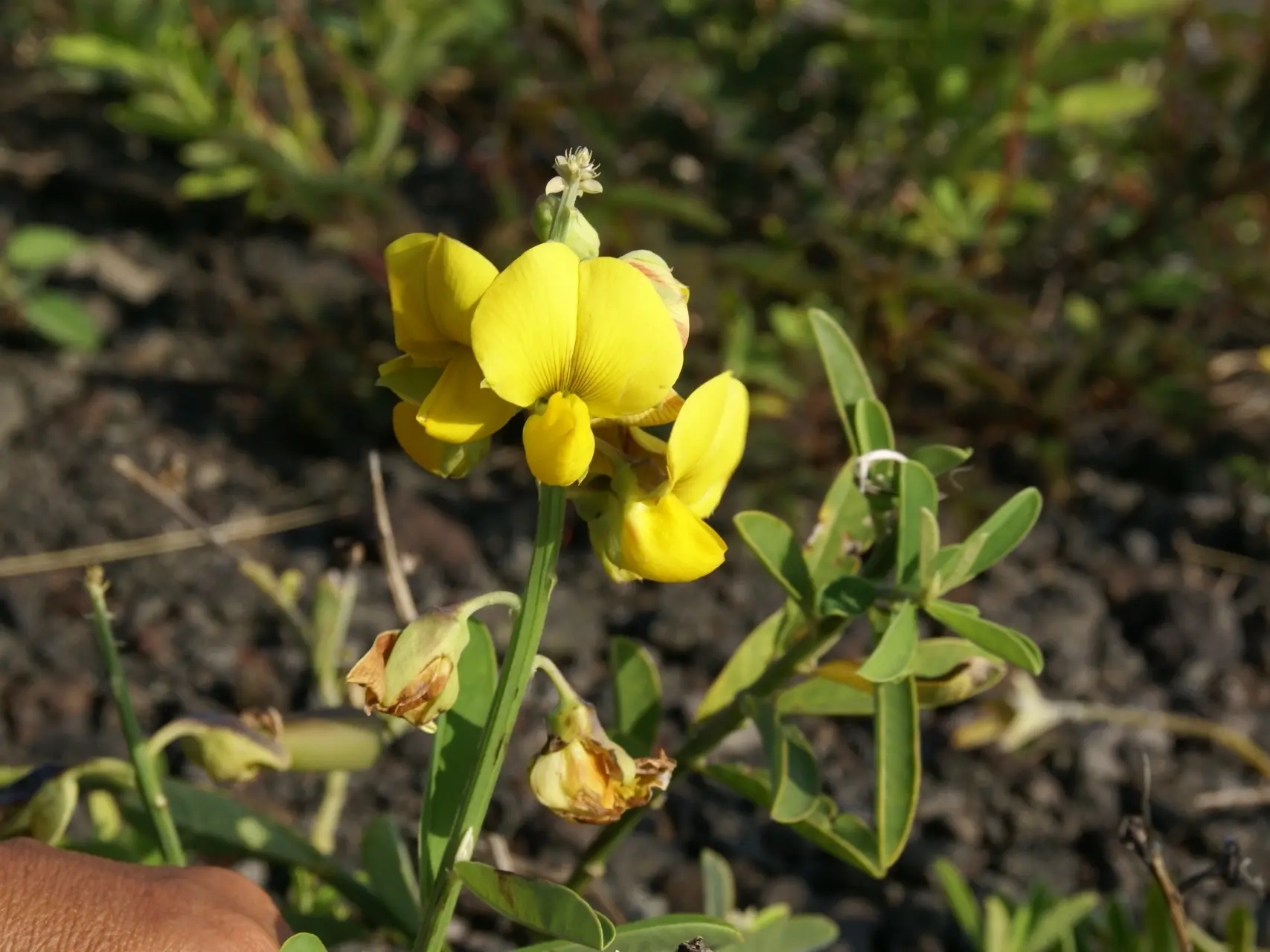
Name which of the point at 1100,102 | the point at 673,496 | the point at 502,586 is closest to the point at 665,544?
the point at 673,496

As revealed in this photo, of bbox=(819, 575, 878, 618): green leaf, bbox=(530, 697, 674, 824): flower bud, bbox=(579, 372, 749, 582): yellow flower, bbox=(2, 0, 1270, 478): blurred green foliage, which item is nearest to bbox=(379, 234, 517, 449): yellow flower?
bbox=(579, 372, 749, 582): yellow flower

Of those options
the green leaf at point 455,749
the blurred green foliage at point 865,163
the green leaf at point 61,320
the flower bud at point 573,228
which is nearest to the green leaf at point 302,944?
the green leaf at point 455,749

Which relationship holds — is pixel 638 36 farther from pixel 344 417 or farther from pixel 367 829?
pixel 367 829

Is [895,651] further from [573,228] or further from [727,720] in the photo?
[573,228]

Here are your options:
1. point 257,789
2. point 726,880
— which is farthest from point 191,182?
point 726,880

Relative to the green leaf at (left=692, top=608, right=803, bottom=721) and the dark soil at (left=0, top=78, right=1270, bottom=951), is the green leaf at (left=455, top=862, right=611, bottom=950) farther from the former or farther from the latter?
the dark soil at (left=0, top=78, right=1270, bottom=951)
